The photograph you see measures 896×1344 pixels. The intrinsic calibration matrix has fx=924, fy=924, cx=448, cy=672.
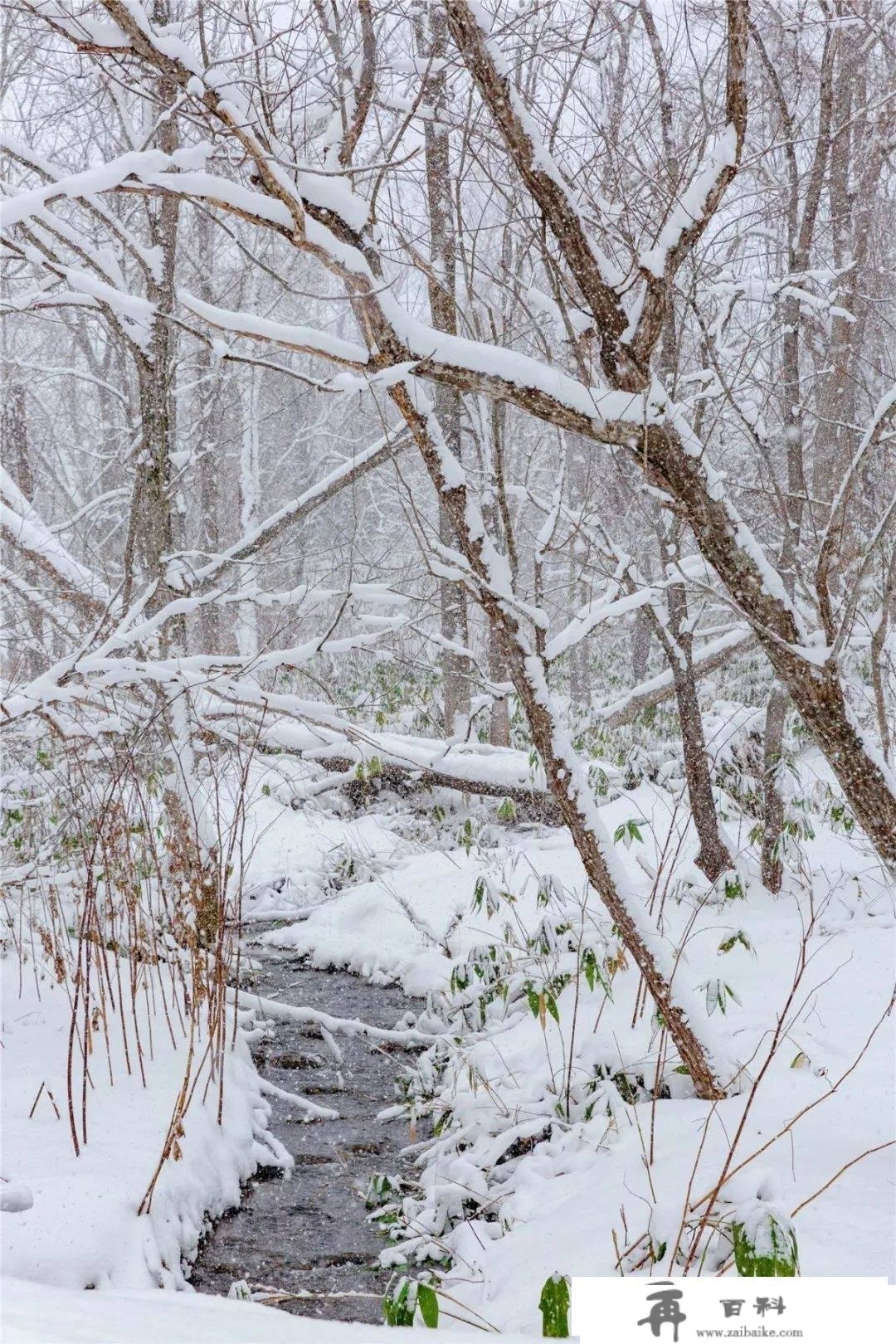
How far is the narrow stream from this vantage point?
3139 millimetres

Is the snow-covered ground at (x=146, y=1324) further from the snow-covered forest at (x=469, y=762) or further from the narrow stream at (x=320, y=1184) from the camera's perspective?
the narrow stream at (x=320, y=1184)

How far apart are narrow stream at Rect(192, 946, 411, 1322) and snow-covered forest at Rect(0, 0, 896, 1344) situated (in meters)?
0.02

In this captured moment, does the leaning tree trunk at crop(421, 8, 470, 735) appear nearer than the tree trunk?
Yes

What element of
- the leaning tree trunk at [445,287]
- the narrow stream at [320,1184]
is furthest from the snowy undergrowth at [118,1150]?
the leaning tree trunk at [445,287]

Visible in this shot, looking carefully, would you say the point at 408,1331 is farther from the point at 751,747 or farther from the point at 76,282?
the point at 751,747

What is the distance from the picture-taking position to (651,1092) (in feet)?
11.5

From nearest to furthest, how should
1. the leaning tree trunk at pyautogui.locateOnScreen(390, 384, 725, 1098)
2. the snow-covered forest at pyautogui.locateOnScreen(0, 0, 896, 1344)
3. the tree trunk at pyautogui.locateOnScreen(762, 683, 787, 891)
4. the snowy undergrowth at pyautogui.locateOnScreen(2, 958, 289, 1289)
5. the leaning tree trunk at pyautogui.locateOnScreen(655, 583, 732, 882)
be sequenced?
the snow-covered forest at pyautogui.locateOnScreen(0, 0, 896, 1344)
the snowy undergrowth at pyautogui.locateOnScreen(2, 958, 289, 1289)
the leaning tree trunk at pyautogui.locateOnScreen(390, 384, 725, 1098)
the leaning tree trunk at pyautogui.locateOnScreen(655, 583, 732, 882)
the tree trunk at pyautogui.locateOnScreen(762, 683, 787, 891)

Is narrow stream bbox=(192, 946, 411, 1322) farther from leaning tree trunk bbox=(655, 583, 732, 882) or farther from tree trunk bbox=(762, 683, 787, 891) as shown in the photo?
tree trunk bbox=(762, 683, 787, 891)

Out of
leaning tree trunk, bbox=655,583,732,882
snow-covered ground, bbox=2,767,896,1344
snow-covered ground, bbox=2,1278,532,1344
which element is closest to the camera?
snow-covered ground, bbox=2,1278,532,1344

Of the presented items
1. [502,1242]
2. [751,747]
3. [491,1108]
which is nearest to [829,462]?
[751,747]

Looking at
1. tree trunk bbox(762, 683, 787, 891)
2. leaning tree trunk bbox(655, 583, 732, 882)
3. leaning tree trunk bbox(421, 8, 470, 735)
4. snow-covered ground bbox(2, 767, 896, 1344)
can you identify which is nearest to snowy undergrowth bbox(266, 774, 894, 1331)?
snow-covered ground bbox(2, 767, 896, 1344)

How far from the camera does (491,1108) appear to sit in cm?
402

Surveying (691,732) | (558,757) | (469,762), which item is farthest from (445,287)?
(691,732)

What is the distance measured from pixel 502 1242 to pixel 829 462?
423 cm
